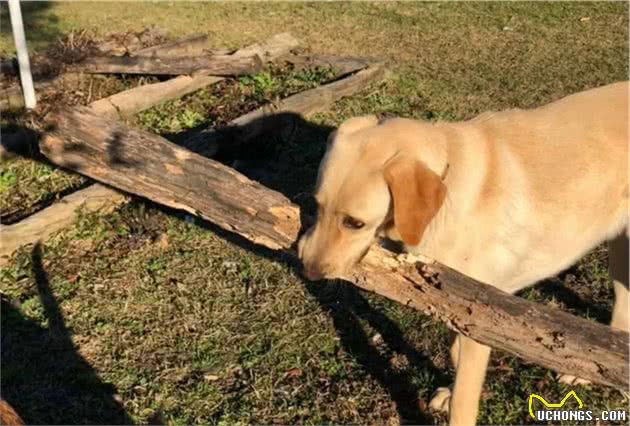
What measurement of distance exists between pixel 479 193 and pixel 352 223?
68 centimetres

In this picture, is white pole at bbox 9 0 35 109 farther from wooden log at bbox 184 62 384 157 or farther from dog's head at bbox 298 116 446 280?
dog's head at bbox 298 116 446 280

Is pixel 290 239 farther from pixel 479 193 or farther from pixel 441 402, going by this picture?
pixel 441 402

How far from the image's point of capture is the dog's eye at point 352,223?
11.4 ft

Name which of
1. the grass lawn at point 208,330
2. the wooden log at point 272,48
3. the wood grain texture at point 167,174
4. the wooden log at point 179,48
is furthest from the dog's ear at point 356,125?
the wooden log at point 179,48

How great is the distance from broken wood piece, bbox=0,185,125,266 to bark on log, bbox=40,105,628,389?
12.2 inches

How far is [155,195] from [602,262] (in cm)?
335

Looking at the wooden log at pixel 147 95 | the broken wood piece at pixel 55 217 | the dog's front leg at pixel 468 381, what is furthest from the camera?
the wooden log at pixel 147 95

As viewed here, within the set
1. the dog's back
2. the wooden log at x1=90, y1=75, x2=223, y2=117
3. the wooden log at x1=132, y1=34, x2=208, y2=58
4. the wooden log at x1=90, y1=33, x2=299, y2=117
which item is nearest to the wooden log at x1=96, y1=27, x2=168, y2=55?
the wooden log at x1=132, y1=34, x2=208, y2=58

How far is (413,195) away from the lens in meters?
3.35

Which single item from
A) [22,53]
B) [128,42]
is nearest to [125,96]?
[22,53]

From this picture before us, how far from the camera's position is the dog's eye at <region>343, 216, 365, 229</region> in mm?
3471

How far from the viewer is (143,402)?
4320mm

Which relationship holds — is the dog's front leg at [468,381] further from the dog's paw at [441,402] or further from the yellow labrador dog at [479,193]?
the dog's paw at [441,402]

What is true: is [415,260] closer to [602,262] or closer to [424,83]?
[602,262]
